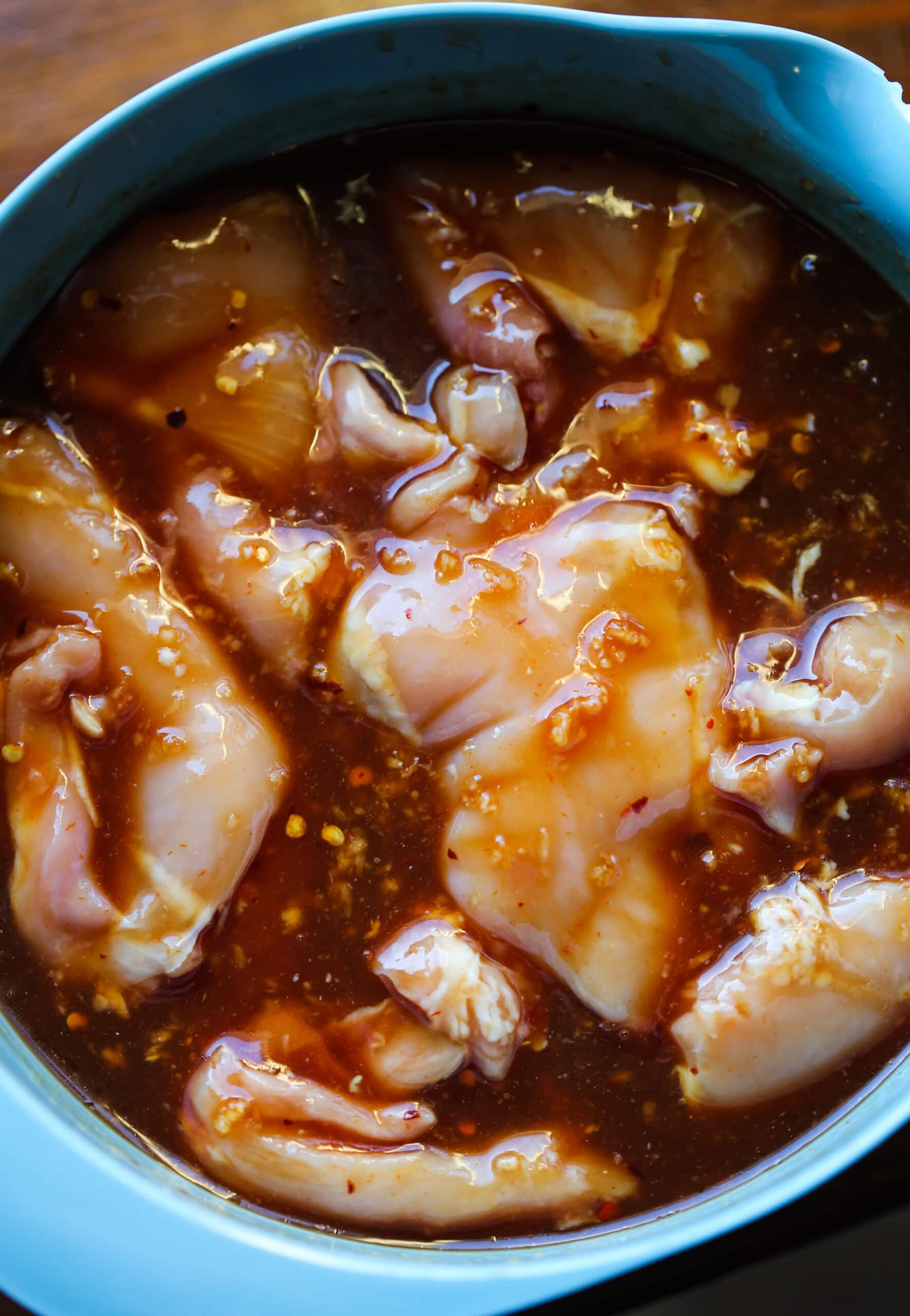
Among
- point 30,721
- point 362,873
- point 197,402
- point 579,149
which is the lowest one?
point 362,873

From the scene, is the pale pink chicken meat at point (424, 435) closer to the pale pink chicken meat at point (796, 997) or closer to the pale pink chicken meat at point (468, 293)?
the pale pink chicken meat at point (468, 293)

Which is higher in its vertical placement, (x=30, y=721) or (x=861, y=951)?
(x=30, y=721)

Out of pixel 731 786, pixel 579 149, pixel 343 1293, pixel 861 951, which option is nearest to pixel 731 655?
pixel 731 786

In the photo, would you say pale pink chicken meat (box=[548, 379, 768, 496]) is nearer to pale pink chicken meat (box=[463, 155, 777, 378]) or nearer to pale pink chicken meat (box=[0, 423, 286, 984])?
pale pink chicken meat (box=[463, 155, 777, 378])

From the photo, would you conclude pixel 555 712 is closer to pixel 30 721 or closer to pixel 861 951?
pixel 861 951

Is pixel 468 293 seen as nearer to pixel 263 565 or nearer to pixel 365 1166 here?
pixel 263 565

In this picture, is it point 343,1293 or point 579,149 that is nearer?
point 343,1293
